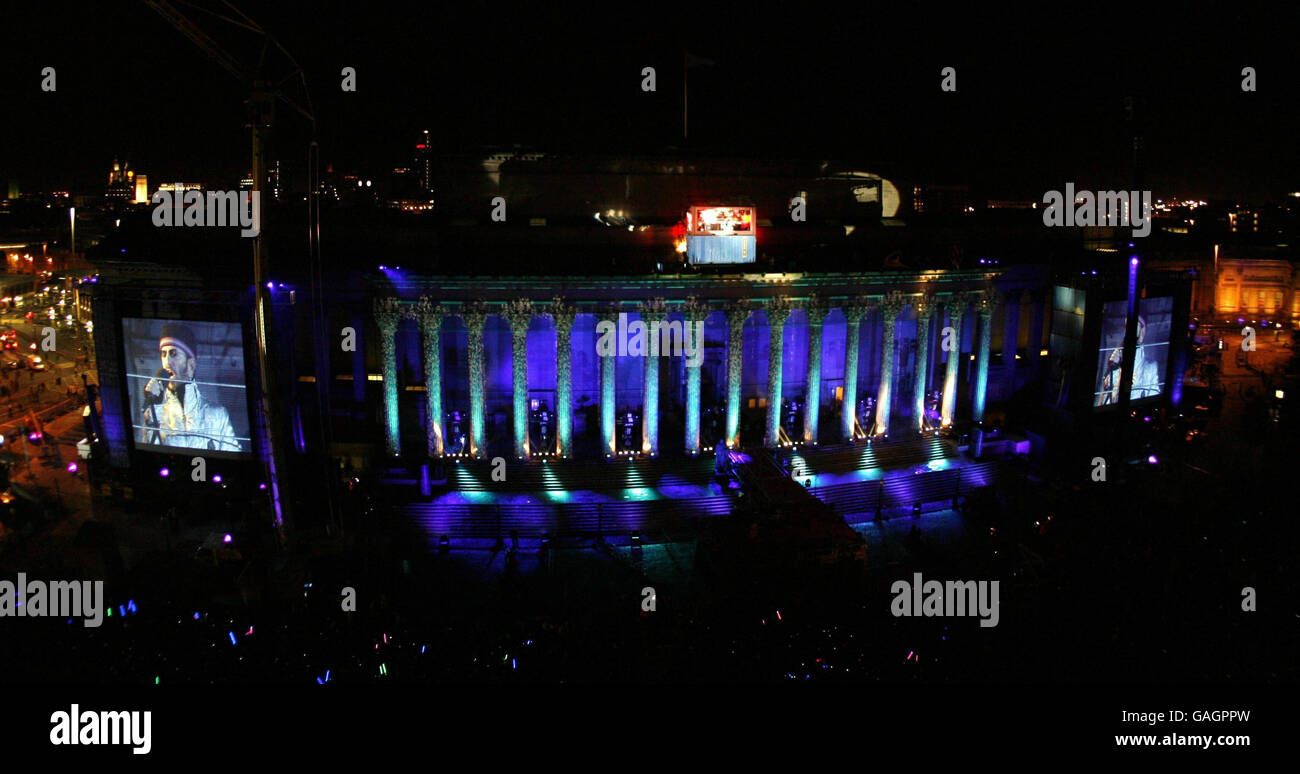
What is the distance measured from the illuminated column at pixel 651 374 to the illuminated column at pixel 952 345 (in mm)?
16209

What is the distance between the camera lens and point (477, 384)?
3806 cm

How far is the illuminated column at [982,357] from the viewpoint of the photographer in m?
44.2

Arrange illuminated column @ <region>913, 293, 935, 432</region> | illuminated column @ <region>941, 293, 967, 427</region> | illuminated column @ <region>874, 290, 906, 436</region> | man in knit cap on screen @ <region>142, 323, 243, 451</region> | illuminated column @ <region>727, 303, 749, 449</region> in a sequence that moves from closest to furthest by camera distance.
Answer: man in knit cap on screen @ <region>142, 323, 243, 451</region>, illuminated column @ <region>727, 303, 749, 449</region>, illuminated column @ <region>874, 290, 906, 436</region>, illuminated column @ <region>913, 293, 935, 432</region>, illuminated column @ <region>941, 293, 967, 427</region>

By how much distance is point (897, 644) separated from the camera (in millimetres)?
18094

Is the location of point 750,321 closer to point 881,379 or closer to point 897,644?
point 881,379

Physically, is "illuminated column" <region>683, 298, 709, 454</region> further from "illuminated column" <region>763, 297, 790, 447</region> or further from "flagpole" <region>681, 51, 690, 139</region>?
"flagpole" <region>681, 51, 690, 139</region>

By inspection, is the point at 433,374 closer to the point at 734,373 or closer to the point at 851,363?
the point at 734,373

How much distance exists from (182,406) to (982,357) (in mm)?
40270

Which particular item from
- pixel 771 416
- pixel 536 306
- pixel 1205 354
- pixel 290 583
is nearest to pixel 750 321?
pixel 771 416

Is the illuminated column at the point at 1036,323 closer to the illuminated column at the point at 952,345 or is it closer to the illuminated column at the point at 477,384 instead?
the illuminated column at the point at 952,345

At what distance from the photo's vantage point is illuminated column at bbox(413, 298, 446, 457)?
37.2 m

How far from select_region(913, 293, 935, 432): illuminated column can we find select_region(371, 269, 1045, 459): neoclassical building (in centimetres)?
8

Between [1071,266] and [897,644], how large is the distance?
33.4 metres

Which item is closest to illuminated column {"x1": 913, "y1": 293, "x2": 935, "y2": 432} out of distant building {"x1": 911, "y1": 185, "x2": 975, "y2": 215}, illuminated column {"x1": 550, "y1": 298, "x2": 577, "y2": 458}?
distant building {"x1": 911, "y1": 185, "x2": 975, "y2": 215}
